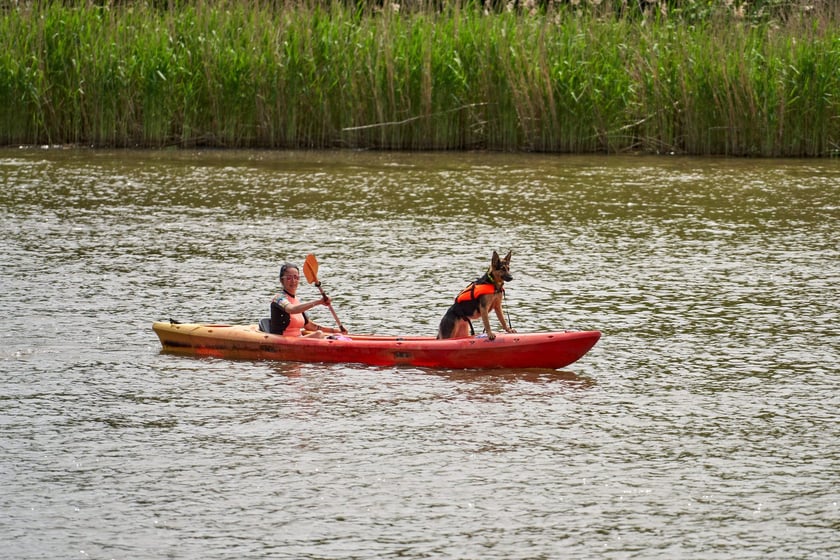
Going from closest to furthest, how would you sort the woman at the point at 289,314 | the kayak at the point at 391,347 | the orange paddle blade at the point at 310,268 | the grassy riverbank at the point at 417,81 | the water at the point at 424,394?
the water at the point at 424,394 < the kayak at the point at 391,347 < the woman at the point at 289,314 < the orange paddle blade at the point at 310,268 < the grassy riverbank at the point at 417,81

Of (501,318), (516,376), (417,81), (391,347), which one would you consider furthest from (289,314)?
(417,81)

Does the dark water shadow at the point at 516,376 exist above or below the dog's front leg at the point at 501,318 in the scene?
below

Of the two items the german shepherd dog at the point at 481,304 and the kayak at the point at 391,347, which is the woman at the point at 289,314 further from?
the german shepherd dog at the point at 481,304

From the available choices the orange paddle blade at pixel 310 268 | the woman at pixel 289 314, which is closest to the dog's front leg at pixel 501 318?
the woman at pixel 289 314

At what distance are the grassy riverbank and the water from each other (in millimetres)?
3561

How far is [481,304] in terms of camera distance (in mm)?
8039

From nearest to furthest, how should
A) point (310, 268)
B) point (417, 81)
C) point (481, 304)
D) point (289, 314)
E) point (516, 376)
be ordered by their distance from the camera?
point (516, 376) → point (481, 304) → point (289, 314) → point (310, 268) → point (417, 81)

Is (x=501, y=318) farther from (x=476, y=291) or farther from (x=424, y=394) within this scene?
(x=424, y=394)

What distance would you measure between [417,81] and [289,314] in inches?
395

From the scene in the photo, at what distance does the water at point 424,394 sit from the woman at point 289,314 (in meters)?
0.33

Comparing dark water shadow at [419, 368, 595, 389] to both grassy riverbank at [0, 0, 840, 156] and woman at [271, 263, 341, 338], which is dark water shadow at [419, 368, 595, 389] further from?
grassy riverbank at [0, 0, 840, 156]

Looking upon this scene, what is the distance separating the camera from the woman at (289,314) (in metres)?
8.45

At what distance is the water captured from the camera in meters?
5.50

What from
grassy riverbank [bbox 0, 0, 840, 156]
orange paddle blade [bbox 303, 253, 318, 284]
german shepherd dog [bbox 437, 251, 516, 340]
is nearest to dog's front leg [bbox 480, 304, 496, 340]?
german shepherd dog [bbox 437, 251, 516, 340]
